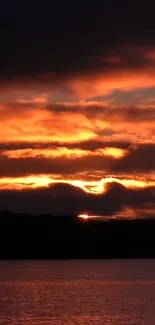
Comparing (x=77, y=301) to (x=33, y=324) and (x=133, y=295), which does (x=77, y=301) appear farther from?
(x=33, y=324)

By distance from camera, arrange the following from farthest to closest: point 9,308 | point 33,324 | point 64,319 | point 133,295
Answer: point 133,295 → point 9,308 → point 64,319 → point 33,324

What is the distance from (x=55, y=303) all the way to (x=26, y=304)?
4271mm

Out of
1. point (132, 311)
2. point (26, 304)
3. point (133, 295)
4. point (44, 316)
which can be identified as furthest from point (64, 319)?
point (133, 295)

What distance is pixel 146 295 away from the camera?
123188 millimetres

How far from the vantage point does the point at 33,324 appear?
267 feet

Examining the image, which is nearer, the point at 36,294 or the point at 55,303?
the point at 55,303

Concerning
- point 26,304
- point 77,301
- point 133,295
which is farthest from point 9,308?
point 133,295

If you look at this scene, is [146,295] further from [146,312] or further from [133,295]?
[146,312]

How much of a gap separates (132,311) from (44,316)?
10552 millimetres

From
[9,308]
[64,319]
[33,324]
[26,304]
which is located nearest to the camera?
[33,324]

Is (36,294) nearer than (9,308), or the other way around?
(9,308)

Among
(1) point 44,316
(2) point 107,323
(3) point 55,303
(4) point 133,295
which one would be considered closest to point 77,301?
(3) point 55,303

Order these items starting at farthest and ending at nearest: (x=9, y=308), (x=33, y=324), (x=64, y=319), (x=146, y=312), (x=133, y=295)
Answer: (x=133, y=295), (x=9, y=308), (x=146, y=312), (x=64, y=319), (x=33, y=324)

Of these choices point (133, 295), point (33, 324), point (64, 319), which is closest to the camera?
point (33, 324)
